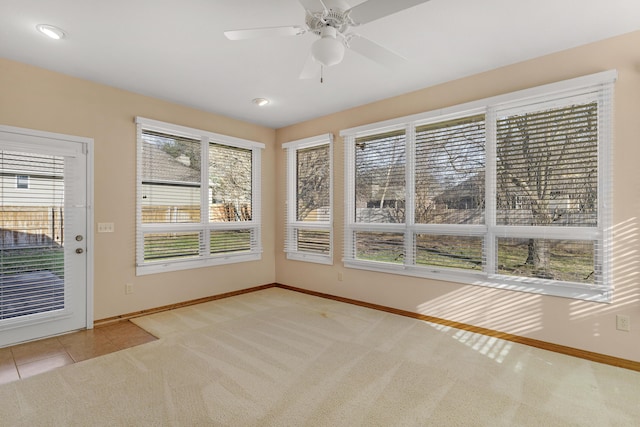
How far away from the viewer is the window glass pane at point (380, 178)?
404 cm

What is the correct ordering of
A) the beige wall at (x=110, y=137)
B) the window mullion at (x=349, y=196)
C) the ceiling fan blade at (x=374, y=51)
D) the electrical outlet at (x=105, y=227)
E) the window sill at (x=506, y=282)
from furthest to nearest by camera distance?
the window mullion at (x=349, y=196), the electrical outlet at (x=105, y=227), the beige wall at (x=110, y=137), the window sill at (x=506, y=282), the ceiling fan blade at (x=374, y=51)

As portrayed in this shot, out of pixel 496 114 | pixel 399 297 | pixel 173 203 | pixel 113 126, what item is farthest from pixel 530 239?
pixel 113 126

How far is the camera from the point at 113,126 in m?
Answer: 3.70

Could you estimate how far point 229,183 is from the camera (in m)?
4.90

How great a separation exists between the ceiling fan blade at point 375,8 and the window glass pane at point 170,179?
10.3ft

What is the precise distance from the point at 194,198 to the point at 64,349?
7.10 feet

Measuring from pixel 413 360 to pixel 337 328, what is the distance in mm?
957

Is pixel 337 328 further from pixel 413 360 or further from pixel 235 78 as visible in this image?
pixel 235 78

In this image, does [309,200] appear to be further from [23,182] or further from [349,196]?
[23,182]

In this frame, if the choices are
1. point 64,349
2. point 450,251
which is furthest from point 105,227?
point 450,251

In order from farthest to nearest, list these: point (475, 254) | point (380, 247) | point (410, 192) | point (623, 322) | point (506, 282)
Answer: point (380, 247), point (410, 192), point (475, 254), point (506, 282), point (623, 322)

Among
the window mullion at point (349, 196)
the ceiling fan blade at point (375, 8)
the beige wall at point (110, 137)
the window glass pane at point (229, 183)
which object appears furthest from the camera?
the window glass pane at point (229, 183)

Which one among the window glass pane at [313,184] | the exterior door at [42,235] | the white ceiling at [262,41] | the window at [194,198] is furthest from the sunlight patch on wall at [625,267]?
the exterior door at [42,235]

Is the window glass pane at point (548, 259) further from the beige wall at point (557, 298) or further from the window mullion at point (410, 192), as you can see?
the window mullion at point (410, 192)
